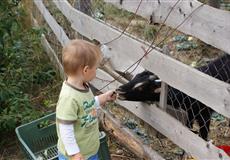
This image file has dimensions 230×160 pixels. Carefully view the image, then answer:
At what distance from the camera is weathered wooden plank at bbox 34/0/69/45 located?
18.0ft

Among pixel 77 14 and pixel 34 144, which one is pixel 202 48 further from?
pixel 34 144

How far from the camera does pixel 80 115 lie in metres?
2.89

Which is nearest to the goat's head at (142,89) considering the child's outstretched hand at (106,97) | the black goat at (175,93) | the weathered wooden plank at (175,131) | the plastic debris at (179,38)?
the black goat at (175,93)

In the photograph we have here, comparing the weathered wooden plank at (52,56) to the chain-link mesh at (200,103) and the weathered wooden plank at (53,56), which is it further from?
the chain-link mesh at (200,103)

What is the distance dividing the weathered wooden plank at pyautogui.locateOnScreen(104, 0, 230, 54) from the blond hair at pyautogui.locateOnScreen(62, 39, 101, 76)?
72 cm

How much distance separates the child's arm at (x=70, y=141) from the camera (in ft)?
9.25

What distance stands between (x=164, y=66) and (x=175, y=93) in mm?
597

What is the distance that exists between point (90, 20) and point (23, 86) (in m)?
1.43

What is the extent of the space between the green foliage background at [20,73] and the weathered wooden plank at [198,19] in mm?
1837

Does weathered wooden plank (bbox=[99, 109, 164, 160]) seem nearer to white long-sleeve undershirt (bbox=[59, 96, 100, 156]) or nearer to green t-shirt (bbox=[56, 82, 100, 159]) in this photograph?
green t-shirt (bbox=[56, 82, 100, 159])

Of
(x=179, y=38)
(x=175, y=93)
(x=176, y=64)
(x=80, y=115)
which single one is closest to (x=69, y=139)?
(x=80, y=115)

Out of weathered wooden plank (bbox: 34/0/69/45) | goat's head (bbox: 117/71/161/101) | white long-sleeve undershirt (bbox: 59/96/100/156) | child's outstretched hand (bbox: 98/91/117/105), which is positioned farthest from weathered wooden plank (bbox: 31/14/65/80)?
white long-sleeve undershirt (bbox: 59/96/100/156)

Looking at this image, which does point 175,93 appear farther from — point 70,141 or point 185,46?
point 185,46

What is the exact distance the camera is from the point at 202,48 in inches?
245
